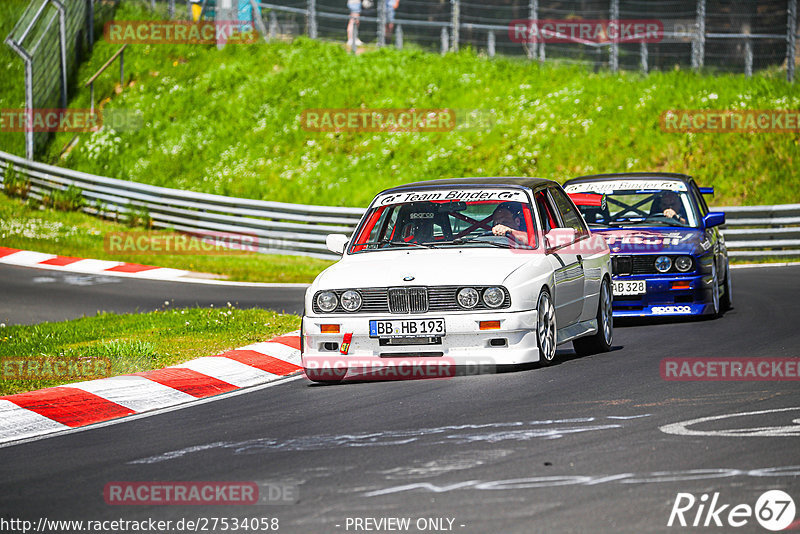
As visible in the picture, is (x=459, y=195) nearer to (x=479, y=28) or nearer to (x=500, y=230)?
(x=500, y=230)

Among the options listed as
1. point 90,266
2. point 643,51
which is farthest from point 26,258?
point 643,51

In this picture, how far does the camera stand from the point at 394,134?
29234 mm

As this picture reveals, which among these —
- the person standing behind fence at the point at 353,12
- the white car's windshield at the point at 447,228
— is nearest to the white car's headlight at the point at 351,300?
the white car's windshield at the point at 447,228

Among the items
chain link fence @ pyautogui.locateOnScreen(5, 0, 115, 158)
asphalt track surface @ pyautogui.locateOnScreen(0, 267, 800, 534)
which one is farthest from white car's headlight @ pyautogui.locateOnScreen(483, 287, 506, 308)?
chain link fence @ pyautogui.locateOnScreen(5, 0, 115, 158)

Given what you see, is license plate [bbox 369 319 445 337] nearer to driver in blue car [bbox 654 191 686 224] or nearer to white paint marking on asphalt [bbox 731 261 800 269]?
driver in blue car [bbox 654 191 686 224]

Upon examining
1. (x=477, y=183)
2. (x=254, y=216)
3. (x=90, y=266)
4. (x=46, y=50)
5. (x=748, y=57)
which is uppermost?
(x=46, y=50)

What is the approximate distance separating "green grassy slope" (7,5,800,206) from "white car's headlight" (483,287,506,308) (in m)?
16.8

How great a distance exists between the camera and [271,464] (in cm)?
652

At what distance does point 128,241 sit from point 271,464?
1828 cm

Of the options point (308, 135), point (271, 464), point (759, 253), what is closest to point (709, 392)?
point (271, 464)

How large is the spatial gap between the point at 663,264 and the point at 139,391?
240 inches

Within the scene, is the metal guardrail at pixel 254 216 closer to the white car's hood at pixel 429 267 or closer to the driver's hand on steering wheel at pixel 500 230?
the driver's hand on steering wheel at pixel 500 230

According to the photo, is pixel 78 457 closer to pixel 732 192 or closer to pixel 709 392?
pixel 709 392

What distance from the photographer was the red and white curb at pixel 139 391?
827cm
